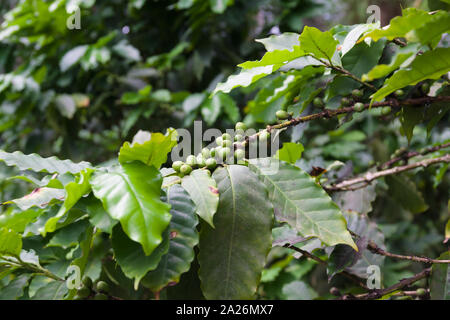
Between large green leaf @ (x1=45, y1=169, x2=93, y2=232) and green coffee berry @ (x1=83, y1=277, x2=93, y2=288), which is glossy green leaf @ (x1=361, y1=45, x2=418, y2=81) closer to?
large green leaf @ (x1=45, y1=169, x2=93, y2=232)

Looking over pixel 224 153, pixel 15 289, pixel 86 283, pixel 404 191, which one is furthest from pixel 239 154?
pixel 404 191

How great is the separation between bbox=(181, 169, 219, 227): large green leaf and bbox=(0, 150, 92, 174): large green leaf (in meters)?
0.18

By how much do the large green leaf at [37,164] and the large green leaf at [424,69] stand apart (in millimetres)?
466

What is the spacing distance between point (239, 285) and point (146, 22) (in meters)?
1.50

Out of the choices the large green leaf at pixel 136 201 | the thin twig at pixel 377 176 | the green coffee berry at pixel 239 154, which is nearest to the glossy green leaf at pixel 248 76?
the green coffee berry at pixel 239 154

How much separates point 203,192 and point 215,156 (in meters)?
0.11

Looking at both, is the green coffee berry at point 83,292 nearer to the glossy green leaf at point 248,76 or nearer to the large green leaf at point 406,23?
the glossy green leaf at point 248,76

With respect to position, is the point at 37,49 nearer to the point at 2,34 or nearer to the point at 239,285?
the point at 2,34

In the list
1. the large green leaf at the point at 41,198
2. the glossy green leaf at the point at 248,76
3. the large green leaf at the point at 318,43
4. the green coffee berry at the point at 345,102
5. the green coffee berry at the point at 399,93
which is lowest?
the large green leaf at the point at 41,198

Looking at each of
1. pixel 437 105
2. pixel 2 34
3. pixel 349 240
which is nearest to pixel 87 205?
pixel 349 240

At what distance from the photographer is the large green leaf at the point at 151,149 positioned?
1.67ft

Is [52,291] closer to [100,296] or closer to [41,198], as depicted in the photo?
[100,296]

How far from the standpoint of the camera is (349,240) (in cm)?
50

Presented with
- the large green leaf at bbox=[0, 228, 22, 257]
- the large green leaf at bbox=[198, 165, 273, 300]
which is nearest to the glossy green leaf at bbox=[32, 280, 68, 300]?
the large green leaf at bbox=[0, 228, 22, 257]
